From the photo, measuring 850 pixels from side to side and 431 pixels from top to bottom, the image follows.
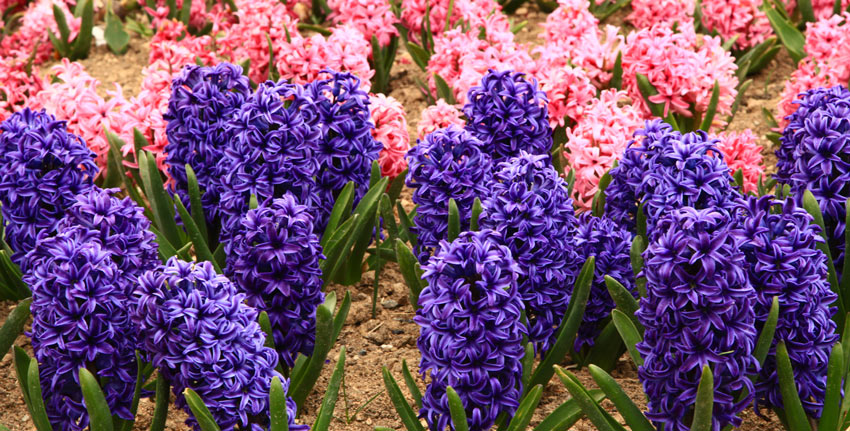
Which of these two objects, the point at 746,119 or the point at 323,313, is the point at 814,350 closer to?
the point at 323,313

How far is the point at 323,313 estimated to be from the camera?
2863 mm

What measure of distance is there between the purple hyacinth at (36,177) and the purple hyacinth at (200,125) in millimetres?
399

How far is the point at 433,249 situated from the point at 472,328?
2.81 feet

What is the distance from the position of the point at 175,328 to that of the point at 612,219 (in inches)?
66.8

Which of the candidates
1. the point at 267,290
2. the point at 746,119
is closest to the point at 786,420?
the point at 267,290

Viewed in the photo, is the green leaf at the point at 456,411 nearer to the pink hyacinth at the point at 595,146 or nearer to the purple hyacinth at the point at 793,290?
the purple hyacinth at the point at 793,290

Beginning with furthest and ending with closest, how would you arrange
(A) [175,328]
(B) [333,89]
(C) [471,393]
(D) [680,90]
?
1. (D) [680,90]
2. (B) [333,89]
3. (C) [471,393]
4. (A) [175,328]

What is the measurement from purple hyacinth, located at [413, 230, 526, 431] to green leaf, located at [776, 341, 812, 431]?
709 mm

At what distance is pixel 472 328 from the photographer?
2596 mm

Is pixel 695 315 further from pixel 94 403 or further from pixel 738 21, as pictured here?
pixel 738 21

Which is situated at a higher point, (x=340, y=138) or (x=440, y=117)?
(x=340, y=138)

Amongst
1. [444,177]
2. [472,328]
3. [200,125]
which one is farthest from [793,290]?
[200,125]

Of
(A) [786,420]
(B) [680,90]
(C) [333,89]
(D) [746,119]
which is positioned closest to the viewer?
(A) [786,420]

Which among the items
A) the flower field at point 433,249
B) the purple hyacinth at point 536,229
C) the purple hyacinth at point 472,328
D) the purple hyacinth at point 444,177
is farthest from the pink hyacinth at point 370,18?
the purple hyacinth at point 472,328
